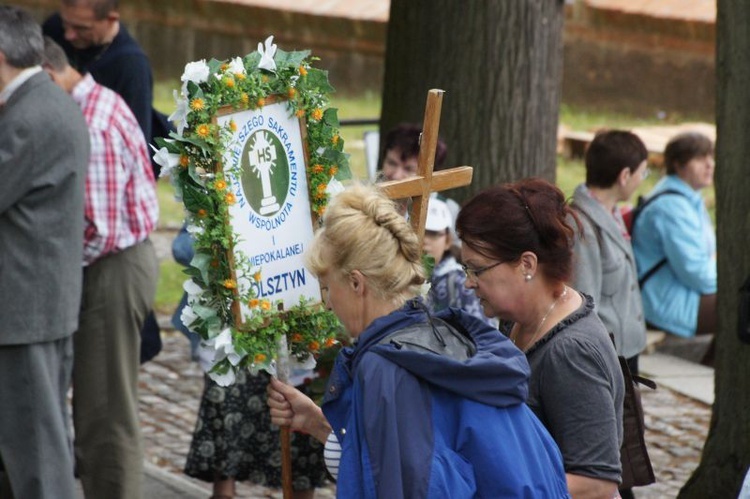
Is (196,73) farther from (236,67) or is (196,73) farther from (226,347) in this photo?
(226,347)

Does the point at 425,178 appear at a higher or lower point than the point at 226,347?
higher

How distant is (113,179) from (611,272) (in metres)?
2.01

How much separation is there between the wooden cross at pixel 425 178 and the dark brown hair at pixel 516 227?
35cm

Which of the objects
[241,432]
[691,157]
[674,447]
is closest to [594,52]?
[691,157]

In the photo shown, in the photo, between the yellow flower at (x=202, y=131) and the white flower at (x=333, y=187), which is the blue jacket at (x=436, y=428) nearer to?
the yellow flower at (x=202, y=131)

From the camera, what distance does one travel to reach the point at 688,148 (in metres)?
7.95

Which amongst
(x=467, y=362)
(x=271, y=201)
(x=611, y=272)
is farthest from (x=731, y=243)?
(x=467, y=362)

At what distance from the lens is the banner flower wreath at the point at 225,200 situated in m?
3.54

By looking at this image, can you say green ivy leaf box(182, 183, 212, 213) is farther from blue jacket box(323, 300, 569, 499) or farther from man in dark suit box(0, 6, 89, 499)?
man in dark suit box(0, 6, 89, 499)

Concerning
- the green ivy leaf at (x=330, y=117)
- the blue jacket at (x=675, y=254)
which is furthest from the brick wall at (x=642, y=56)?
the green ivy leaf at (x=330, y=117)

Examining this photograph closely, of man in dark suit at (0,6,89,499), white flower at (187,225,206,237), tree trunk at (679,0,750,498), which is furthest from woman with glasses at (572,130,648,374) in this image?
white flower at (187,225,206,237)

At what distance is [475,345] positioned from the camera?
3.01 m

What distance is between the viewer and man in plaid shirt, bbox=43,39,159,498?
534 cm

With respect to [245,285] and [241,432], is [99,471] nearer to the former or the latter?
[241,432]
